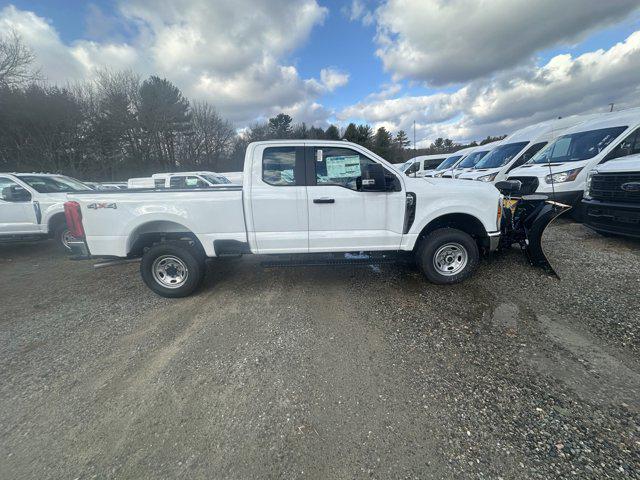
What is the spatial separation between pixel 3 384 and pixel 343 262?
362cm

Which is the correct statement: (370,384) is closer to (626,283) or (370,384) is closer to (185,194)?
(185,194)

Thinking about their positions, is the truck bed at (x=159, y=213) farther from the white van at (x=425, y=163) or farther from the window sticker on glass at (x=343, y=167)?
the white van at (x=425, y=163)

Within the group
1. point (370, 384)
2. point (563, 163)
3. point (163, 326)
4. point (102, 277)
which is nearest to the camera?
point (370, 384)

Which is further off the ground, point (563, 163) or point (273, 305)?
point (563, 163)

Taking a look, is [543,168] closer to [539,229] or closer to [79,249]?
[539,229]

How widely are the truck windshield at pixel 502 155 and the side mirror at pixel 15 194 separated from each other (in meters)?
13.1

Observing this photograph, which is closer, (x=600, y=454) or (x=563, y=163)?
(x=600, y=454)

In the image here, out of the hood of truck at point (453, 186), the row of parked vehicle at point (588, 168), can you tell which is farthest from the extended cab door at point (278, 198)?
the row of parked vehicle at point (588, 168)

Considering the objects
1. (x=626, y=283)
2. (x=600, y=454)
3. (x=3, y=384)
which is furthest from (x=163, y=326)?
(x=626, y=283)

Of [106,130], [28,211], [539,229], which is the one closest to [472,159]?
[539,229]

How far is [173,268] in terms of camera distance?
13.4ft

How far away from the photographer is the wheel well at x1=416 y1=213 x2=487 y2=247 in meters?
3.98

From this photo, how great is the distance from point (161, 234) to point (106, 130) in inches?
1337

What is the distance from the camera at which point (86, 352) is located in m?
2.96
